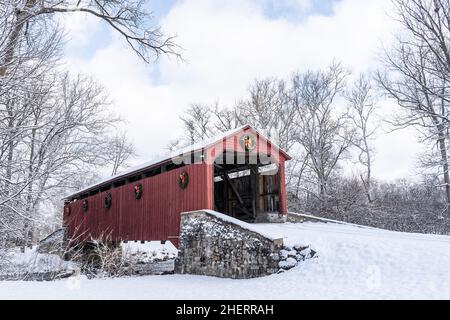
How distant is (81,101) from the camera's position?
1811cm

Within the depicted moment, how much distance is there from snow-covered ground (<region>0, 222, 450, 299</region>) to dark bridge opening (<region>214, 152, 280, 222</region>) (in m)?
4.53

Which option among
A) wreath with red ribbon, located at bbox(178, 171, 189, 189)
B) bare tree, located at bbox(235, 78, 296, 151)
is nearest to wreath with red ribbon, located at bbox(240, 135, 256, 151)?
wreath with red ribbon, located at bbox(178, 171, 189, 189)

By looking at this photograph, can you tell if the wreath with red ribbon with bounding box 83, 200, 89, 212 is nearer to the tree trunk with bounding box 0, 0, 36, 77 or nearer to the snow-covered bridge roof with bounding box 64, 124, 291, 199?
the snow-covered bridge roof with bounding box 64, 124, 291, 199

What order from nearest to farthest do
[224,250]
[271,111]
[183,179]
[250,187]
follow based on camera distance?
[224,250], [183,179], [250,187], [271,111]

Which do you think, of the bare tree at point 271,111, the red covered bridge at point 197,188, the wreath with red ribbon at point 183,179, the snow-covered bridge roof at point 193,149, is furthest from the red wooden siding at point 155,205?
the bare tree at point 271,111

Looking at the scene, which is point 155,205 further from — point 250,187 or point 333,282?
point 333,282

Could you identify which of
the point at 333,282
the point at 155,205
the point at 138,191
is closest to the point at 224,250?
the point at 333,282

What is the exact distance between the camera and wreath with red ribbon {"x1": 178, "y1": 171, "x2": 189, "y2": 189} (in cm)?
1020

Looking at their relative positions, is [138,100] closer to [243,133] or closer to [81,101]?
[81,101]

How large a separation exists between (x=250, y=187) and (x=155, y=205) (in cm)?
337

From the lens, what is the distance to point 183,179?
33.9 feet

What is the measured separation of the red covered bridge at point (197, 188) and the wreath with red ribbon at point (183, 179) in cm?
3

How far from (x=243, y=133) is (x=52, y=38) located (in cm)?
554
